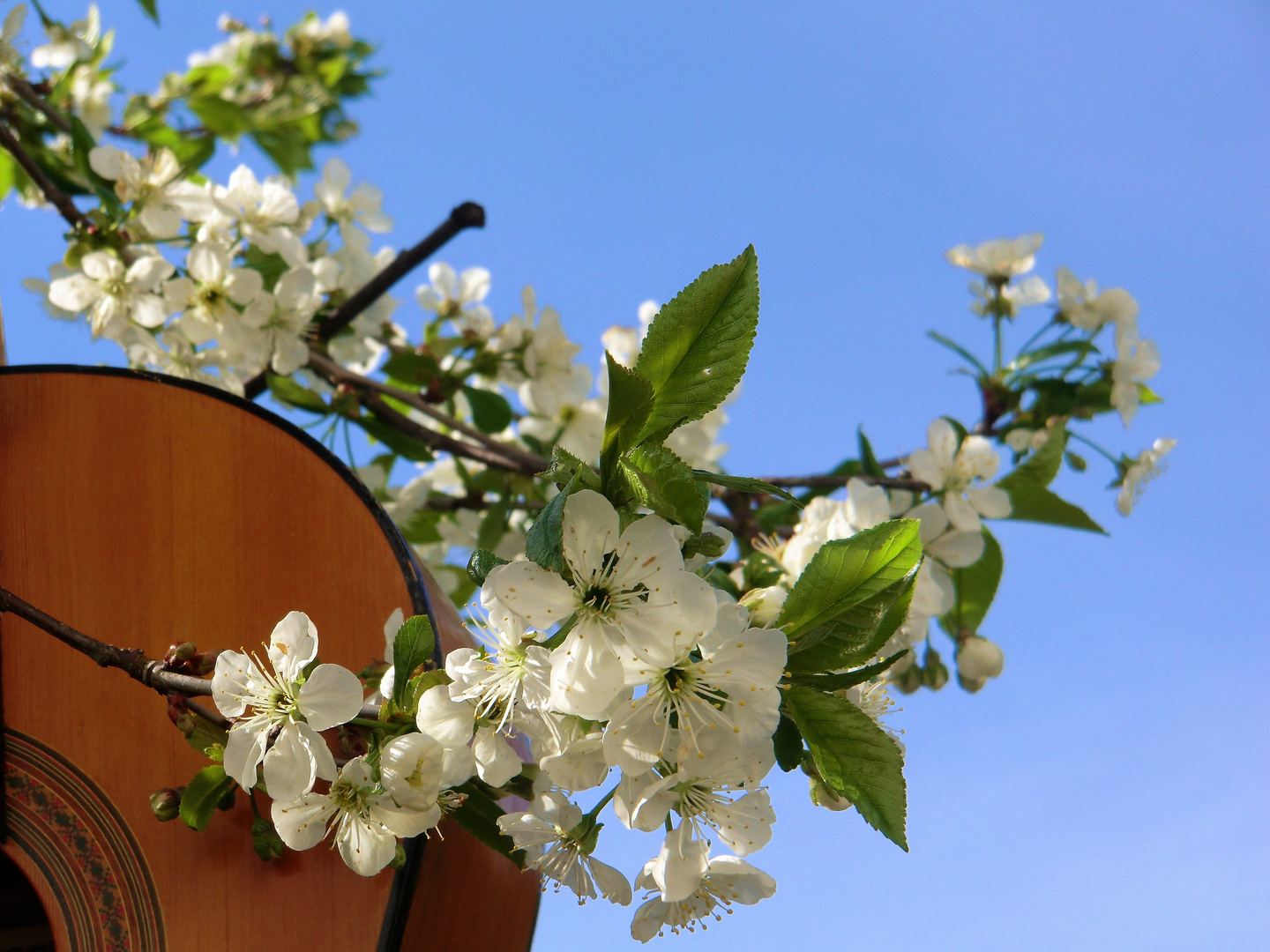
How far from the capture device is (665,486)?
442 millimetres

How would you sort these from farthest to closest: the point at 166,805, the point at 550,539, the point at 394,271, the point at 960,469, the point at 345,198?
the point at 345,198, the point at 394,271, the point at 960,469, the point at 166,805, the point at 550,539

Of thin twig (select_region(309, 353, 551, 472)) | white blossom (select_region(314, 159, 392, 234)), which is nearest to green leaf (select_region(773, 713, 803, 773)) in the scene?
thin twig (select_region(309, 353, 551, 472))

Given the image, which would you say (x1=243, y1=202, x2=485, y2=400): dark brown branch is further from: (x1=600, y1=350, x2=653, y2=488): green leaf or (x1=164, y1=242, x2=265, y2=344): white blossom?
(x1=600, y1=350, x2=653, y2=488): green leaf

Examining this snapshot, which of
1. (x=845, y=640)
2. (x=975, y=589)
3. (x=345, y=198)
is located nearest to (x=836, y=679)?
(x=845, y=640)

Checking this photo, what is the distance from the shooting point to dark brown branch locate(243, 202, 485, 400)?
111cm

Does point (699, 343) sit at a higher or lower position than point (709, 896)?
higher

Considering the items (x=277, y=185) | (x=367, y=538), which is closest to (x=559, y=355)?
(x=277, y=185)

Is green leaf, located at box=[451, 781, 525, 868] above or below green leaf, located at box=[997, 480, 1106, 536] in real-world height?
below

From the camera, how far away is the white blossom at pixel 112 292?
1074 mm

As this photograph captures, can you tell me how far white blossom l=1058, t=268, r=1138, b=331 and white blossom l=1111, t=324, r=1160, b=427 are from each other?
26 mm

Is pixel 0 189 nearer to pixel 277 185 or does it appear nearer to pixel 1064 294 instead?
pixel 277 185

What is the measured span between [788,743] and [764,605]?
104 mm

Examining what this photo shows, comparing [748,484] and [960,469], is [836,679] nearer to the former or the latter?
[748,484]

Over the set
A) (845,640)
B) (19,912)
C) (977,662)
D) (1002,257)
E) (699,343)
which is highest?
(1002,257)
